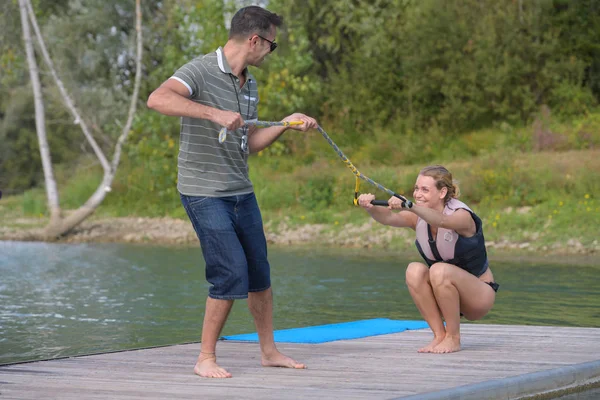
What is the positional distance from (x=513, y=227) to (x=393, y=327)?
1095 centimetres

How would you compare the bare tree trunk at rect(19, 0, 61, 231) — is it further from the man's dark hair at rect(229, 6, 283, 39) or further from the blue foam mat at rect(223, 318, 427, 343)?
the man's dark hair at rect(229, 6, 283, 39)

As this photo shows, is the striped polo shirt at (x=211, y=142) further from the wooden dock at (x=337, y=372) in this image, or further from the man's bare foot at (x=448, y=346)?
the man's bare foot at (x=448, y=346)

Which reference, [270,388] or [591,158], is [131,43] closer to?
[591,158]

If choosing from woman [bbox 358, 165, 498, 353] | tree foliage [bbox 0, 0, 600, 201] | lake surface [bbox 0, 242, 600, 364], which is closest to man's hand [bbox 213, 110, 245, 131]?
woman [bbox 358, 165, 498, 353]

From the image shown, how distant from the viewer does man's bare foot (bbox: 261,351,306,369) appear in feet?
18.7

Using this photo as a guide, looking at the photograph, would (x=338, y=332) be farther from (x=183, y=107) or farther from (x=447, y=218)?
(x=183, y=107)

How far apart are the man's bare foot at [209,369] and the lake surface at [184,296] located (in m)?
3.23

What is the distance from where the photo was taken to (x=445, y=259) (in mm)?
6281

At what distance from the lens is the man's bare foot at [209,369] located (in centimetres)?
537

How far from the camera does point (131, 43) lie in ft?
87.9

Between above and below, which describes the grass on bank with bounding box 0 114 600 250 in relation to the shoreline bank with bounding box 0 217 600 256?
above

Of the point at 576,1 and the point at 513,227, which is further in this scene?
the point at 576,1

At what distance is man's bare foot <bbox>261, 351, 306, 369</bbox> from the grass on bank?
12224mm

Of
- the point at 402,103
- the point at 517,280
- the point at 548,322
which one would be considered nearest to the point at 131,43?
the point at 402,103
